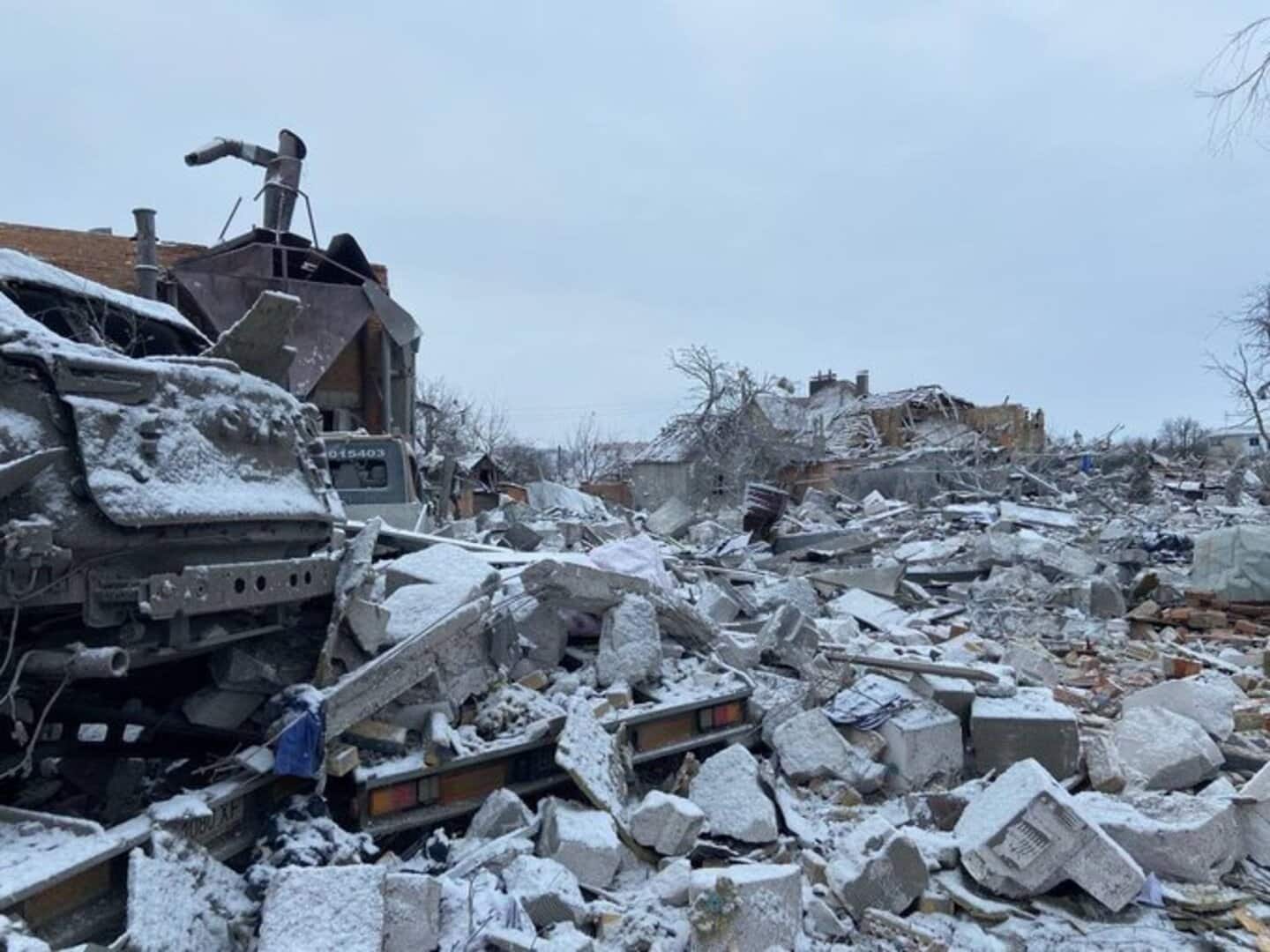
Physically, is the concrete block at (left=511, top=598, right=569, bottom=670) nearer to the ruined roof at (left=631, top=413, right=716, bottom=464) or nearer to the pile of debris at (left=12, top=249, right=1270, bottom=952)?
the pile of debris at (left=12, top=249, right=1270, bottom=952)

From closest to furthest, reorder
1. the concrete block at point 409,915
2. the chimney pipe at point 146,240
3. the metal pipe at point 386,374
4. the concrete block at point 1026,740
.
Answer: the concrete block at point 409,915, the concrete block at point 1026,740, the chimney pipe at point 146,240, the metal pipe at point 386,374

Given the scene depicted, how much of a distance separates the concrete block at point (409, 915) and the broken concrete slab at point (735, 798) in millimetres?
1533

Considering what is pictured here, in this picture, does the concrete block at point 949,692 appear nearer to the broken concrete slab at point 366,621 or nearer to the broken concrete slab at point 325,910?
the broken concrete slab at point 366,621

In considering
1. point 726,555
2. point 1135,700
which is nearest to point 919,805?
point 1135,700

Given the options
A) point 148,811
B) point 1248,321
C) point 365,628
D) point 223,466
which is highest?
point 1248,321

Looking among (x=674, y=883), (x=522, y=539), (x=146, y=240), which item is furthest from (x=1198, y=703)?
(x=146, y=240)

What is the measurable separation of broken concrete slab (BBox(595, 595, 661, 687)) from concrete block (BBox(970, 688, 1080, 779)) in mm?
1813

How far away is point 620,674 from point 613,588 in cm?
49

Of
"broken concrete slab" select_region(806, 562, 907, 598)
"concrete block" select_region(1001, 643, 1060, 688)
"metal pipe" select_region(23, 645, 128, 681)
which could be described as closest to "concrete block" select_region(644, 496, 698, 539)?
"broken concrete slab" select_region(806, 562, 907, 598)

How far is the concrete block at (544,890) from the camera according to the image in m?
3.32

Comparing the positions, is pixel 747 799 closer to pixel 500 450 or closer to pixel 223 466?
pixel 223 466

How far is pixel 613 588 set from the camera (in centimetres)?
505

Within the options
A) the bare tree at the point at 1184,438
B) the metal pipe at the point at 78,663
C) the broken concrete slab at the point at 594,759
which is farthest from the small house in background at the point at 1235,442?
the metal pipe at the point at 78,663

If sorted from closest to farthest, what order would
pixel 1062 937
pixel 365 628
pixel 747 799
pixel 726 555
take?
pixel 1062 937
pixel 365 628
pixel 747 799
pixel 726 555
